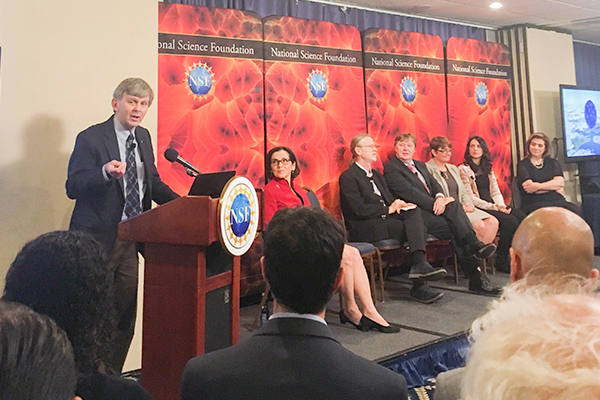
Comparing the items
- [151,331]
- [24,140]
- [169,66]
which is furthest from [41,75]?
[151,331]

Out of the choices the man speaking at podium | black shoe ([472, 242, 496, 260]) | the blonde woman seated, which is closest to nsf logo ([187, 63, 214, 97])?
the man speaking at podium

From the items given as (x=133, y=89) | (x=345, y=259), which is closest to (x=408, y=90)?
(x=345, y=259)

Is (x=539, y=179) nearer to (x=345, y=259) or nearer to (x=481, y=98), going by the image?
(x=481, y=98)

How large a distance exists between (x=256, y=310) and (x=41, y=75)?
6.88 feet

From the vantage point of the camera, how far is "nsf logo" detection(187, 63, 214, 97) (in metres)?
3.71

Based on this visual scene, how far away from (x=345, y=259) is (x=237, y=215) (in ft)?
4.39

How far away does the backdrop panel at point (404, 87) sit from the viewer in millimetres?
4637

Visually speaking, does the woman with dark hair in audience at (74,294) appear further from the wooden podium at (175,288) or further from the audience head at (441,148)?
the audience head at (441,148)

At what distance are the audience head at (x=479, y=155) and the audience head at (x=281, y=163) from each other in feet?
7.22

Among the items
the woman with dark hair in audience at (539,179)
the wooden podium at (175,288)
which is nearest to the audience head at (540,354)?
the wooden podium at (175,288)

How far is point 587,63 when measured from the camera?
6988 mm

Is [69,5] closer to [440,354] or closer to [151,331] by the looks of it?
[151,331]

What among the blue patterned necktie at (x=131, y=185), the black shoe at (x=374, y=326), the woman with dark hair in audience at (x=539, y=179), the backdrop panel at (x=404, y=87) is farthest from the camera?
the woman with dark hair in audience at (x=539, y=179)

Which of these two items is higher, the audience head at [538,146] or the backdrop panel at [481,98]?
the backdrop panel at [481,98]
